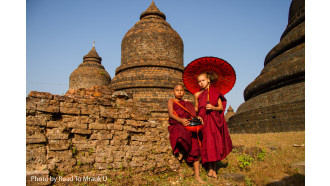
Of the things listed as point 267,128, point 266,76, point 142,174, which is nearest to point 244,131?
point 267,128

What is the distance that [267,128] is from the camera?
27.9ft

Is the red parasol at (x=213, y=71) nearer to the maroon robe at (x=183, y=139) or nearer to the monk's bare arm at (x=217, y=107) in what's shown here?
the monk's bare arm at (x=217, y=107)

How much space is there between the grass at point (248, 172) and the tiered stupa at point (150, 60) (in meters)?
6.15

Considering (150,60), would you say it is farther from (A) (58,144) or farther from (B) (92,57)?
(B) (92,57)

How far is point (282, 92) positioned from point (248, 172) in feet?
19.7

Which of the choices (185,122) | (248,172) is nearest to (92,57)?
(185,122)

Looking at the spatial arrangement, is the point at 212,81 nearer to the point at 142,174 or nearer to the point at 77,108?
the point at 142,174

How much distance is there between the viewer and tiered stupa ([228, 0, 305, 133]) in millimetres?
7686

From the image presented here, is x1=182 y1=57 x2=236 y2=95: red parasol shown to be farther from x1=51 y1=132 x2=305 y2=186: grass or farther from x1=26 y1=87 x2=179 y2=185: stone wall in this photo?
x1=51 y1=132 x2=305 y2=186: grass

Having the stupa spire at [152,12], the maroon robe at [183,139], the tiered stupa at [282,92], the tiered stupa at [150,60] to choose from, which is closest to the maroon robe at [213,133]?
the maroon robe at [183,139]

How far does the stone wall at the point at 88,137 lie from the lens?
118 inches

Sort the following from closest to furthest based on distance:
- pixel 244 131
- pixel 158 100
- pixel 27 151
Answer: pixel 27 151
pixel 244 131
pixel 158 100

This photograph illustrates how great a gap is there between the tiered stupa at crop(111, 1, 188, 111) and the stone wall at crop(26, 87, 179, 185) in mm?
6451

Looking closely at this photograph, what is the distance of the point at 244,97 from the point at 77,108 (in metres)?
11.7
